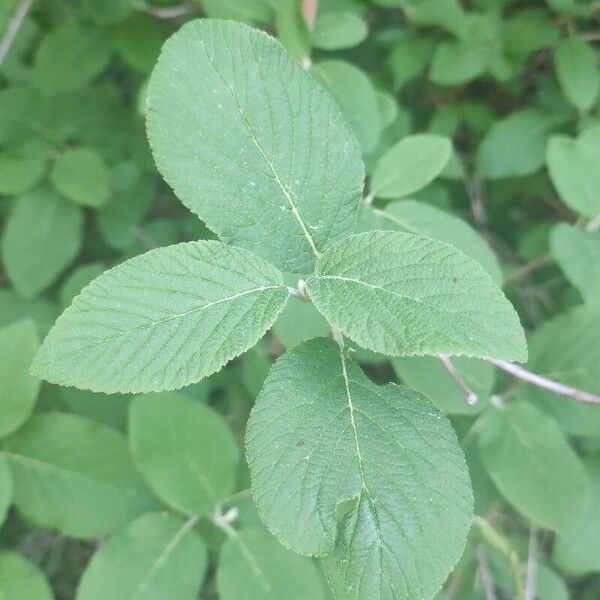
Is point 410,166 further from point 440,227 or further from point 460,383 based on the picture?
point 460,383

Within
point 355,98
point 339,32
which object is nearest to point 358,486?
point 355,98

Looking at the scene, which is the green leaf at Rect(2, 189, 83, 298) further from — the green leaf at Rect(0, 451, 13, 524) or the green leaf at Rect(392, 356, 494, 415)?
the green leaf at Rect(392, 356, 494, 415)

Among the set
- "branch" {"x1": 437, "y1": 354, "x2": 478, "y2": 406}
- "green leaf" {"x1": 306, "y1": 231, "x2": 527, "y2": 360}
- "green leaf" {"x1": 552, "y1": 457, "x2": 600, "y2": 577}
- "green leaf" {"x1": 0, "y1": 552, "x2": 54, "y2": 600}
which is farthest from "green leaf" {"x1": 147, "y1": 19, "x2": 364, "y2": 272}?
"green leaf" {"x1": 552, "y1": 457, "x2": 600, "y2": 577}

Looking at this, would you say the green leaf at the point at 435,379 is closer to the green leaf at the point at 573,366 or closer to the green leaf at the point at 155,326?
the green leaf at the point at 573,366

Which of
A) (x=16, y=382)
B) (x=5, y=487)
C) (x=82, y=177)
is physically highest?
(x=82, y=177)

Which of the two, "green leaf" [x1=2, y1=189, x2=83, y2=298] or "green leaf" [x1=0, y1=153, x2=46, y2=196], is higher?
"green leaf" [x1=0, y1=153, x2=46, y2=196]

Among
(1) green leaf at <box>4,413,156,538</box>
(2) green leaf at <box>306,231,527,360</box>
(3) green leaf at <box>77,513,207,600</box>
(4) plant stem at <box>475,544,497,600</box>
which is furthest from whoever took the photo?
(4) plant stem at <box>475,544,497,600</box>

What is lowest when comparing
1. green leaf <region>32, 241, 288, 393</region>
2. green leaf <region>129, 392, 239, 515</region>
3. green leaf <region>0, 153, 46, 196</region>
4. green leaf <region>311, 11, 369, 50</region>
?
green leaf <region>129, 392, 239, 515</region>
